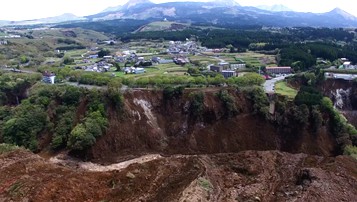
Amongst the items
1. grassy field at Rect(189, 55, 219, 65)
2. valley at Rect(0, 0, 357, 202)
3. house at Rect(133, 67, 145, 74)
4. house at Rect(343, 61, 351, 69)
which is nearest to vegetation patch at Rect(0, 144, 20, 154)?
valley at Rect(0, 0, 357, 202)

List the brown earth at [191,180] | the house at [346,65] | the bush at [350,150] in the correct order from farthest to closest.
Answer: the house at [346,65], the bush at [350,150], the brown earth at [191,180]

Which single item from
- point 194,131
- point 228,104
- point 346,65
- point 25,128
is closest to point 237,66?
point 346,65

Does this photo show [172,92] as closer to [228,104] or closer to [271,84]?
[228,104]

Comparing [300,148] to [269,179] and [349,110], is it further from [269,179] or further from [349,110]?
[349,110]

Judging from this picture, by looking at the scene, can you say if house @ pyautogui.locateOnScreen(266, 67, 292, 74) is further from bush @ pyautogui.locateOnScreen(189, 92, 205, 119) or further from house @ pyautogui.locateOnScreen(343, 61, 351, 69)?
bush @ pyautogui.locateOnScreen(189, 92, 205, 119)

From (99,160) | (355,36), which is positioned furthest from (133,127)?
(355,36)

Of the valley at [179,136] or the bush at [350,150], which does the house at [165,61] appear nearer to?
the valley at [179,136]

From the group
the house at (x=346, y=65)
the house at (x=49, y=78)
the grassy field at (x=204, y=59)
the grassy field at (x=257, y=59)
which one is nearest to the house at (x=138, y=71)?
the house at (x=49, y=78)
